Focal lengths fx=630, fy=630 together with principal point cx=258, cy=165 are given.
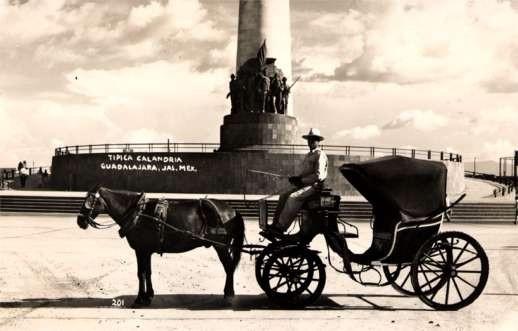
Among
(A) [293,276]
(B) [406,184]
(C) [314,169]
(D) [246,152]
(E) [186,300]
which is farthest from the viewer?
(D) [246,152]

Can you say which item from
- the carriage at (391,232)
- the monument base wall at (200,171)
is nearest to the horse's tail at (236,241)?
the carriage at (391,232)

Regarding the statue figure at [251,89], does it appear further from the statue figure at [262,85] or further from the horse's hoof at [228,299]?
the horse's hoof at [228,299]

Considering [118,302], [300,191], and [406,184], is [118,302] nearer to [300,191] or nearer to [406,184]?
[300,191]

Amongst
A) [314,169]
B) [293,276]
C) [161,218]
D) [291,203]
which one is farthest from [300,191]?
[161,218]

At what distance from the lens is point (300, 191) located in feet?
23.5

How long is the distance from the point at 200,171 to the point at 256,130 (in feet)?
11.6

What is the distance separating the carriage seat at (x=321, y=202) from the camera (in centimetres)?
714

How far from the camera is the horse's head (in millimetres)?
6957

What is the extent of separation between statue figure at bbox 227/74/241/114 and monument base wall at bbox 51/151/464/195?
3.39 meters

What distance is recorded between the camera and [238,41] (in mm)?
28938

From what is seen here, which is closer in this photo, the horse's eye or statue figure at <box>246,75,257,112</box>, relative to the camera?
the horse's eye

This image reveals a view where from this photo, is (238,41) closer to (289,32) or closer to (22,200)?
(289,32)

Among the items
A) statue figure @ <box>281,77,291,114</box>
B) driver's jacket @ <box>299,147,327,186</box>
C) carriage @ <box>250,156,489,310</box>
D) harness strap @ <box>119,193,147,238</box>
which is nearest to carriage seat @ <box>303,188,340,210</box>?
carriage @ <box>250,156,489,310</box>

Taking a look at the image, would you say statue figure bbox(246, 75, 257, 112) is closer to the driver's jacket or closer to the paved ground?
the paved ground
